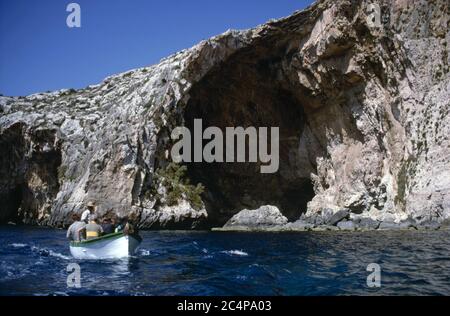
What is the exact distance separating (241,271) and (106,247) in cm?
721

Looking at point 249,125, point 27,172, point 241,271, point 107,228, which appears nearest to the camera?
point 241,271

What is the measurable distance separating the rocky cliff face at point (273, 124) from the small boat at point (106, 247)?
22744 mm

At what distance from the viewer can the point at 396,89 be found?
43.6 metres

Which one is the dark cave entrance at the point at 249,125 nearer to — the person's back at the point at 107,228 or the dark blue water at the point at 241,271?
the person's back at the point at 107,228

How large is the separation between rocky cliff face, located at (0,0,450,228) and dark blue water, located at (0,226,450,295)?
19.4 meters

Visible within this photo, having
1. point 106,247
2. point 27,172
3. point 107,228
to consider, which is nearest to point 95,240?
point 106,247

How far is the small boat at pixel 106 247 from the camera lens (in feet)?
65.2

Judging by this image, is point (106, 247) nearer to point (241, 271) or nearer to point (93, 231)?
point (93, 231)

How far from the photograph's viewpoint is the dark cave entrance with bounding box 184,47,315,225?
52.7m

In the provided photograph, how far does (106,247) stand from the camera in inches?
793

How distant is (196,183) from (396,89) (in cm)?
2493

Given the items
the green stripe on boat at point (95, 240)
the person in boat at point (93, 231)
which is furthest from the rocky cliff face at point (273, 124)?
the green stripe on boat at point (95, 240)
